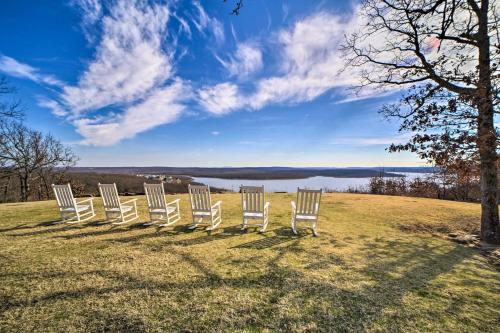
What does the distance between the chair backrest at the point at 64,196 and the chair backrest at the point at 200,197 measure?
3322 mm

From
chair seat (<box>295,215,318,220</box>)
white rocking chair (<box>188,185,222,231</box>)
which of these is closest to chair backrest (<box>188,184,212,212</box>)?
white rocking chair (<box>188,185,222,231</box>)

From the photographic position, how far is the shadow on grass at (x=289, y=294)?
241 cm

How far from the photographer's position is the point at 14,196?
18891mm

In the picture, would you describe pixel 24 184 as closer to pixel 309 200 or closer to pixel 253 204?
pixel 253 204

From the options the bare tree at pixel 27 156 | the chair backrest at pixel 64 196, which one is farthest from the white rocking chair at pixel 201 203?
the bare tree at pixel 27 156

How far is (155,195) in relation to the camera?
589 centimetres

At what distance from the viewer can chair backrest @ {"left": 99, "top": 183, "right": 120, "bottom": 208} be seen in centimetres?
597

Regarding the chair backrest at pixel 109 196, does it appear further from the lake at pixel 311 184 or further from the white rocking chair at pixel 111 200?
the lake at pixel 311 184

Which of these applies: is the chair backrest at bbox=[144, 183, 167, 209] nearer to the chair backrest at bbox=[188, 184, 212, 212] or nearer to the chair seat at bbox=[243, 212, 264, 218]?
the chair backrest at bbox=[188, 184, 212, 212]

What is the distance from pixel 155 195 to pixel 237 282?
3643 mm

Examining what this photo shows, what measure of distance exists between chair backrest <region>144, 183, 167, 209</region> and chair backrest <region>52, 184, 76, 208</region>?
2142mm

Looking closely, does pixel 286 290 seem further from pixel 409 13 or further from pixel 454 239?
pixel 409 13

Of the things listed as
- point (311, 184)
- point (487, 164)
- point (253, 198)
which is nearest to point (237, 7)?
point (253, 198)

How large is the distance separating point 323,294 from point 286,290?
48 cm
